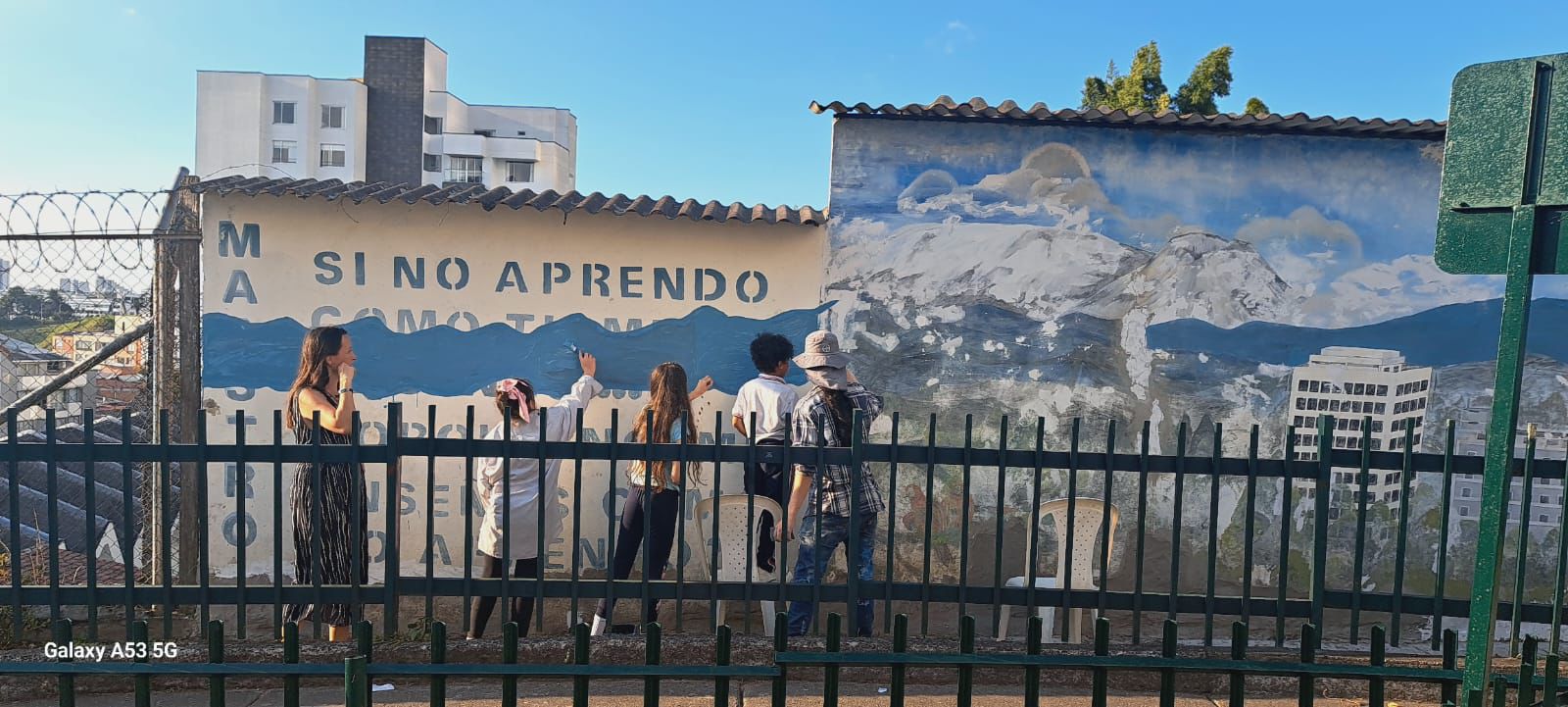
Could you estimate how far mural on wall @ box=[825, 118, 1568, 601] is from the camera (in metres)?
6.05

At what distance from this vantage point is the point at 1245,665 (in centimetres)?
275

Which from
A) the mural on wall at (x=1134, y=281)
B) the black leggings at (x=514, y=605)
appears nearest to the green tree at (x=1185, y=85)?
the mural on wall at (x=1134, y=281)

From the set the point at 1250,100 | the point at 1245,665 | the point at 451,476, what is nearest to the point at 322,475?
the point at 451,476

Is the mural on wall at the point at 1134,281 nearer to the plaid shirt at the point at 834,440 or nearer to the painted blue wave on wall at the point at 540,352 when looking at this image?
the painted blue wave on wall at the point at 540,352

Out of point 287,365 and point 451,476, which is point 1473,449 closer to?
point 451,476

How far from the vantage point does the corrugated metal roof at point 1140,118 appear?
583 cm

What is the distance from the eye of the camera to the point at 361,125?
2035 inches

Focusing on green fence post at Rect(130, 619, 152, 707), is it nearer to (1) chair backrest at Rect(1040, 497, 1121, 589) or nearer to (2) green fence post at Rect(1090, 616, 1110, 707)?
(2) green fence post at Rect(1090, 616, 1110, 707)

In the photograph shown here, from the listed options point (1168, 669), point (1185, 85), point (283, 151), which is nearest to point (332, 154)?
point (283, 151)

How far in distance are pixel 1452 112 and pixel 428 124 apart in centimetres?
5673

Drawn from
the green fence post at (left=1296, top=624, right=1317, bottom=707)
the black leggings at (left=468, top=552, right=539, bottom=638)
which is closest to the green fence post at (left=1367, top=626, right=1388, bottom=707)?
the green fence post at (left=1296, top=624, right=1317, bottom=707)

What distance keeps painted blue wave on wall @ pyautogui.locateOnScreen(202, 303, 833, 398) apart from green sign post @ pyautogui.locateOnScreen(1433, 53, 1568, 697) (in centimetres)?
396

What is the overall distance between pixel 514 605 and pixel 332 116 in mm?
54033

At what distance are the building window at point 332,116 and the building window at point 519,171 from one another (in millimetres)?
8900
